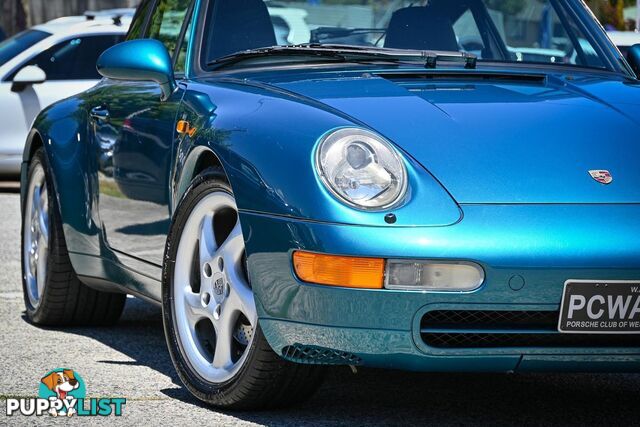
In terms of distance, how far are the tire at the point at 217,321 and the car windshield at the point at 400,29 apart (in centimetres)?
76

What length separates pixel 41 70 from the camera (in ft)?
43.7

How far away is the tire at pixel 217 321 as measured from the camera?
164 inches

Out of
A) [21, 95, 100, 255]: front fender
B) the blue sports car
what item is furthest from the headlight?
[21, 95, 100, 255]: front fender

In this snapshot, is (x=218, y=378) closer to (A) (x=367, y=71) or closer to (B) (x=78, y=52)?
(A) (x=367, y=71)

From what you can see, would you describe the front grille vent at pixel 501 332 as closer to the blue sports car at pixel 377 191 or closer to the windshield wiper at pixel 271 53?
the blue sports car at pixel 377 191

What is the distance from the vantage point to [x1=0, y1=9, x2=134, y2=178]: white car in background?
1324cm

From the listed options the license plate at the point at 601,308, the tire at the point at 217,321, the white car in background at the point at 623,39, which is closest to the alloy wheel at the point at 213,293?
the tire at the point at 217,321

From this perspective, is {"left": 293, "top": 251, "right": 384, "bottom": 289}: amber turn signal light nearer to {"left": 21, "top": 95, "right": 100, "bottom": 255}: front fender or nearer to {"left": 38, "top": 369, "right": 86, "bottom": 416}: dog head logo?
{"left": 38, "top": 369, "right": 86, "bottom": 416}: dog head logo

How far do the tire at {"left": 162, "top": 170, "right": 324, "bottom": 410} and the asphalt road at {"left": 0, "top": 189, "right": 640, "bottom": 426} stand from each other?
71 millimetres

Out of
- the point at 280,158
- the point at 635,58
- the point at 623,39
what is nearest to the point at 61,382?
the point at 280,158

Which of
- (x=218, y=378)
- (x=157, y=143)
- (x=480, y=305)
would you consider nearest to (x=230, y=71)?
(x=157, y=143)

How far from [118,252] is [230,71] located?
35.7 inches

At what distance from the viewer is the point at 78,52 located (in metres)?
13.7

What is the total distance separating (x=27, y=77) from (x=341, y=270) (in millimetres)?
9886
